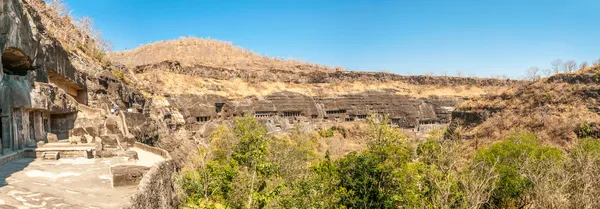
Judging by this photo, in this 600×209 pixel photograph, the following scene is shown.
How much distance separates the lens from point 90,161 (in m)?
13.2

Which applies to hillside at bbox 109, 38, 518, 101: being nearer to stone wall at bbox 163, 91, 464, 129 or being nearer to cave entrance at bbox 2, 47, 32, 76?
stone wall at bbox 163, 91, 464, 129

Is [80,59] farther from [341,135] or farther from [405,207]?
[341,135]

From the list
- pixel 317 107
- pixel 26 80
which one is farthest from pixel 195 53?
pixel 26 80

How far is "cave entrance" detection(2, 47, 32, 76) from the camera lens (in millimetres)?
15482

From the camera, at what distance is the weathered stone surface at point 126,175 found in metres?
9.54

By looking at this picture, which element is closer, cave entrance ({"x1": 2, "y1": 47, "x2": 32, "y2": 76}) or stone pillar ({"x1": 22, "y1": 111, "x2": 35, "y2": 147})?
stone pillar ({"x1": 22, "y1": 111, "x2": 35, "y2": 147})

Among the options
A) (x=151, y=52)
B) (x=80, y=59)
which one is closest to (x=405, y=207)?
(x=80, y=59)

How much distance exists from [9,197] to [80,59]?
23.6 meters

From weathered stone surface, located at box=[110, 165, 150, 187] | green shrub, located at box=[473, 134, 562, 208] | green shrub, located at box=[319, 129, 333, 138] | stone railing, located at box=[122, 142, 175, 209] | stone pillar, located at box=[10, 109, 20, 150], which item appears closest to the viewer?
stone railing, located at box=[122, 142, 175, 209]

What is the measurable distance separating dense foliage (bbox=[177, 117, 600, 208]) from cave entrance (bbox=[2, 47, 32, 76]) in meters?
8.97

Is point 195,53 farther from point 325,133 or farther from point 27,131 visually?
point 27,131

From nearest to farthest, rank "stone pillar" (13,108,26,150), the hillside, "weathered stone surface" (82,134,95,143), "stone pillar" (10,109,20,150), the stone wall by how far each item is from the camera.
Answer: "stone pillar" (10,109,20,150) → "stone pillar" (13,108,26,150) → "weathered stone surface" (82,134,95,143) → the stone wall → the hillside

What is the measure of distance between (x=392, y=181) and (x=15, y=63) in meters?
18.3

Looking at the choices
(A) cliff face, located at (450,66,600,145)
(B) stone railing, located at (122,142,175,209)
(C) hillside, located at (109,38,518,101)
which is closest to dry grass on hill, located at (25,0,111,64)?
(C) hillside, located at (109,38,518,101)
